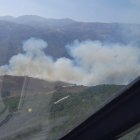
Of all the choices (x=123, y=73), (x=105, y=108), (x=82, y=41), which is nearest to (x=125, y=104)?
(x=105, y=108)

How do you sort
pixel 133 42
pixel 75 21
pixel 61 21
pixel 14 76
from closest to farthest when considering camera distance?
1. pixel 133 42
2. pixel 75 21
3. pixel 61 21
4. pixel 14 76

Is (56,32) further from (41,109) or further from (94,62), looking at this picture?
(41,109)

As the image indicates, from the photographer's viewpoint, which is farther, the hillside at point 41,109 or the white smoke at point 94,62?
the hillside at point 41,109

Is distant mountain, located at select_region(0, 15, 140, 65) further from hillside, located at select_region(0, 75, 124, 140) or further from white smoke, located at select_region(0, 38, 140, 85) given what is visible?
hillside, located at select_region(0, 75, 124, 140)

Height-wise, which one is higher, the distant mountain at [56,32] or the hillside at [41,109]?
the distant mountain at [56,32]

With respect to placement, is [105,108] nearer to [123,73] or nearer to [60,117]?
[123,73]

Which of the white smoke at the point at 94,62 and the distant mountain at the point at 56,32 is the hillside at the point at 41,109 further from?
the distant mountain at the point at 56,32
